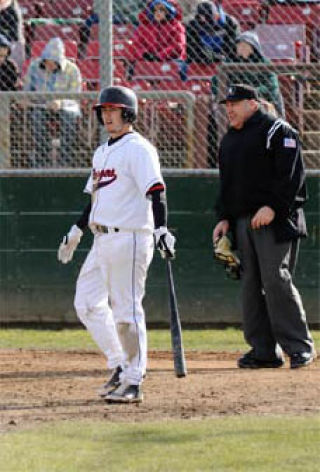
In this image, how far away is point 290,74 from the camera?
11242 millimetres

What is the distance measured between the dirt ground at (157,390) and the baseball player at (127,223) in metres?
0.31

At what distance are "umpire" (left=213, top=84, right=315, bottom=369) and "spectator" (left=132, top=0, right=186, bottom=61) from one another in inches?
125

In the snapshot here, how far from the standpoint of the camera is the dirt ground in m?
6.91

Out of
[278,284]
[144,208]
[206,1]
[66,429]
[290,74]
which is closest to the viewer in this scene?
[66,429]

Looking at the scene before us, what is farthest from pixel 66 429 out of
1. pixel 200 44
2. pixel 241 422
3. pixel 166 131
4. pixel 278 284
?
pixel 200 44

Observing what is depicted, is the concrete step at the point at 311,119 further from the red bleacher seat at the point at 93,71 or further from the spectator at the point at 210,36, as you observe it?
the red bleacher seat at the point at 93,71

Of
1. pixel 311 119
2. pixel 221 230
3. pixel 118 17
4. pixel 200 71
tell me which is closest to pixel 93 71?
pixel 118 17

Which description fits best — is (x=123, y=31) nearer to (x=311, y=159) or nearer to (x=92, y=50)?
(x=92, y=50)

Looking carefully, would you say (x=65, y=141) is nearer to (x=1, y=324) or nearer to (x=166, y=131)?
(x=166, y=131)

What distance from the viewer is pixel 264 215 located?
872cm

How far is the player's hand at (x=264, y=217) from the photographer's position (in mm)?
8711


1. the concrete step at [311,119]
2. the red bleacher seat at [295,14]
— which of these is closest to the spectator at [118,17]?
the red bleacher seat at [295,14]

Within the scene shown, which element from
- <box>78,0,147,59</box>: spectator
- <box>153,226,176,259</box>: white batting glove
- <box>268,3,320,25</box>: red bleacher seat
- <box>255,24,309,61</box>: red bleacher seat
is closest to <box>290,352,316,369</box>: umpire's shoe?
<box>153,226,176,259</box>: white batting glove

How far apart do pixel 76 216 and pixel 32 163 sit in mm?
656
